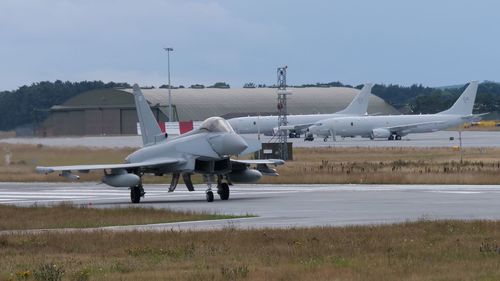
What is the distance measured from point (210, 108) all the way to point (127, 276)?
120191 mm

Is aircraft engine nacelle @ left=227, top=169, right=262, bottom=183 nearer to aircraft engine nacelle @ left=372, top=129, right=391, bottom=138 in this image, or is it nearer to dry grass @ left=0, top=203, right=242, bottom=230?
dry grass @ left=0, top=203, right=242, bottom=230

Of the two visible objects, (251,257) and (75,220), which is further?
(75,220)

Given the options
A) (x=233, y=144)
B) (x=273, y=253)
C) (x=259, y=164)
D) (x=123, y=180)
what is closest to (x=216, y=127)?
(x=233, y=144)

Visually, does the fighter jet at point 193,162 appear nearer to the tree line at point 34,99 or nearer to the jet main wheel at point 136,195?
the jet main wheel at point 136,195

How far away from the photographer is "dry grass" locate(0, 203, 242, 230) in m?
24.7

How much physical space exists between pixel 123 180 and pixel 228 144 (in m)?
3.29

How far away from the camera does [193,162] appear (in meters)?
32.5

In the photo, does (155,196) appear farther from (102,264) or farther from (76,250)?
(102,264)

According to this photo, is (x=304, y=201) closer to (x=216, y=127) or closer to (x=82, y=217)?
(x=216, y=127)

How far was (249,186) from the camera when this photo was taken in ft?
139

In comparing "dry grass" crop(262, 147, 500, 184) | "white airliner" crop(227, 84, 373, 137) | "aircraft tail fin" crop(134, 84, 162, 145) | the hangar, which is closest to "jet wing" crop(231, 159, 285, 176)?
"aircraft tail fin" crop(134, 84, 162, 145)

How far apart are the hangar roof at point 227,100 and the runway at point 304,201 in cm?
8753

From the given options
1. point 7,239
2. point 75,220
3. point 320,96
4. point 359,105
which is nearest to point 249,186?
point 75,220

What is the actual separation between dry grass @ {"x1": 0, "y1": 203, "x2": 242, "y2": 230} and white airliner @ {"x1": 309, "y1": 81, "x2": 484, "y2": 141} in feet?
240
